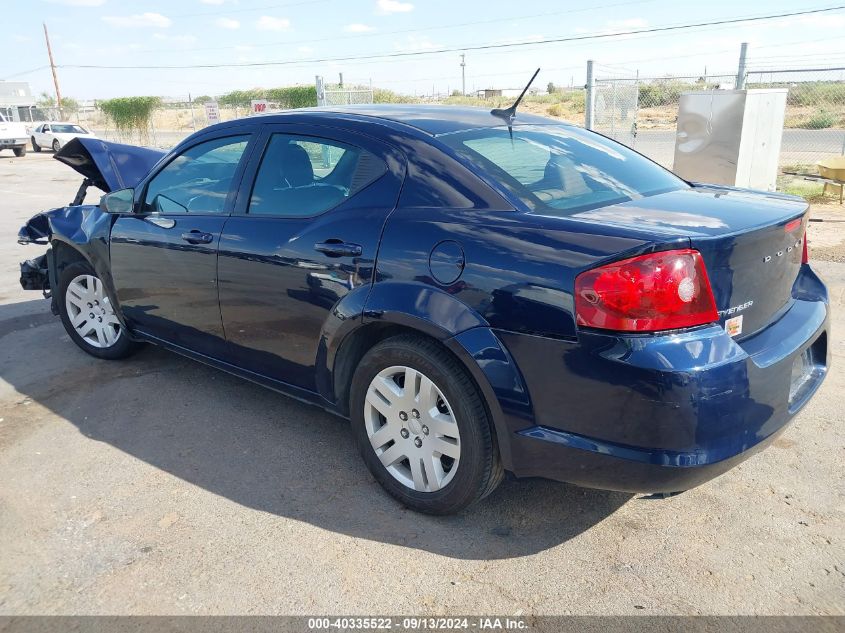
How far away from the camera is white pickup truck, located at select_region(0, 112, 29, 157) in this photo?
2923 cm

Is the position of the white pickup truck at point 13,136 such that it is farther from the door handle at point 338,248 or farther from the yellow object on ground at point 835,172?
the door handle at point 338,248

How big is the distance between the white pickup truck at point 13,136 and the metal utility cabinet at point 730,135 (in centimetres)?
2894

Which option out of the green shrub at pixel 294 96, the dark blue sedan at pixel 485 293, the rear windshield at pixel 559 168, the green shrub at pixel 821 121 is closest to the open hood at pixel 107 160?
the dark blue sedan at pixel 485 293

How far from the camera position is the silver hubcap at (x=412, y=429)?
111 inches

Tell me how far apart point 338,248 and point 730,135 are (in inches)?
358

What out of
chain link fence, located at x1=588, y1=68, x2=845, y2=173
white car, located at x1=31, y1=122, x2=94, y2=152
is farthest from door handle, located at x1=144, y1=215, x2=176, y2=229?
white car, located at x1=31, y1=122, x2=94, y2=152

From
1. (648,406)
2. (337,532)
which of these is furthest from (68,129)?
(648,406)

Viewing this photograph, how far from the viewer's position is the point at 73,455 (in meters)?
3.64

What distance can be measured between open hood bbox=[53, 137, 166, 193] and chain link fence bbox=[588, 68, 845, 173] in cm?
663

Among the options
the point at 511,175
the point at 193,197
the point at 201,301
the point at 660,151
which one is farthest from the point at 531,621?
the point at 660,151

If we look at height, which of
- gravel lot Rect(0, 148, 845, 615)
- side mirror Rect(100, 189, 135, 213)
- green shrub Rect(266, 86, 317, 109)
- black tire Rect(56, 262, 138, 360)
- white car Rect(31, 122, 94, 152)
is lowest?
gravel lot Rect(0, 148, 845, 615)

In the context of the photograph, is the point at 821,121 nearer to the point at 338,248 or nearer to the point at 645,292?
the point at 338,248

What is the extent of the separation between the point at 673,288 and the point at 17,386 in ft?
14.1

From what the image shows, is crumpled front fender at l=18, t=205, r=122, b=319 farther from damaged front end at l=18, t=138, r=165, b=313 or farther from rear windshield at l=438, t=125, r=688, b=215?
rear windshield at l=438, t=125, r=688, b=215
